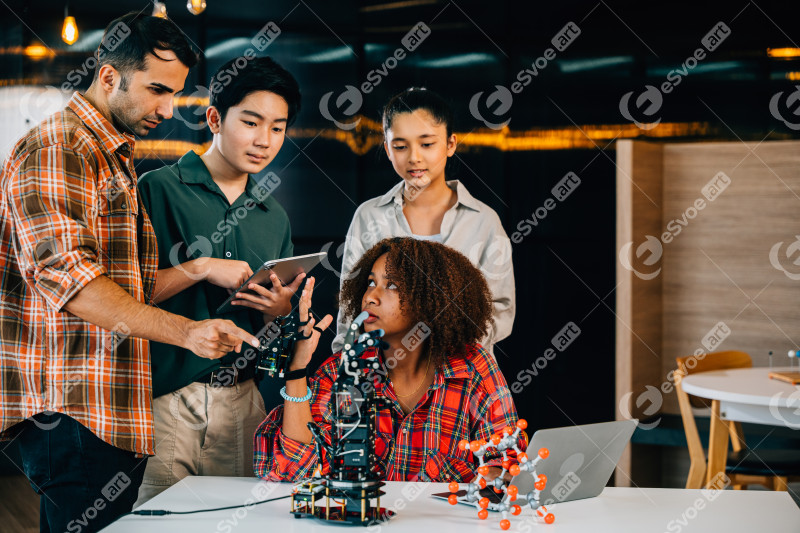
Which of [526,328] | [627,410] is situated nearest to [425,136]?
[526,328]

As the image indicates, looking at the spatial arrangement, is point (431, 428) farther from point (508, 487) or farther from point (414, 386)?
point (508, 487)

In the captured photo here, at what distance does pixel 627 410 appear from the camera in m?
4.07

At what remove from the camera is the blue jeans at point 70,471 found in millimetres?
2266

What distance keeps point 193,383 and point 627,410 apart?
2216 millimetres

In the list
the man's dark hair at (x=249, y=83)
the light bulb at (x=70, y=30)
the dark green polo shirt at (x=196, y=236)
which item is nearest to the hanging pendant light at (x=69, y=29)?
the light bulb at (x=70, y=30)

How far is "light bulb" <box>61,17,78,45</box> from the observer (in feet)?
12.1

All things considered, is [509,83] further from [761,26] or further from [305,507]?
[305,507]

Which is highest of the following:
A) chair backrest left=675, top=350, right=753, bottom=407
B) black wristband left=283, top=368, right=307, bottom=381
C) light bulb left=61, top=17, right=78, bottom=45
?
light bulb left=61, top=17, right=78, bottom=45

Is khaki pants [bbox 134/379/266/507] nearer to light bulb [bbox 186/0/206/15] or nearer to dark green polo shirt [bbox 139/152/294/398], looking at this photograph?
dark green polo shirt [bbox 139/152/294/398]

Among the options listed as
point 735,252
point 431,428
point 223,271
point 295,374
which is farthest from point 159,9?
point 735,252

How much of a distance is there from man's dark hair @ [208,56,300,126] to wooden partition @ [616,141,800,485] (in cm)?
182

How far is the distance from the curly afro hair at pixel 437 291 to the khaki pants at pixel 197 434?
25.1 inches

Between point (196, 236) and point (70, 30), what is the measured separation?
1.34m

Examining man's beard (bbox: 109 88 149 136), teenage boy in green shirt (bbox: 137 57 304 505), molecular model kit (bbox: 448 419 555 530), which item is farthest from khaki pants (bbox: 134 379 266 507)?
molecular model kit (bbox: 448 419 555 530)
